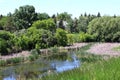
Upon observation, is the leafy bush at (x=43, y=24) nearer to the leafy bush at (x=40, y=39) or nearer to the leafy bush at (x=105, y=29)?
the leafy bush at (x=105, y=29)

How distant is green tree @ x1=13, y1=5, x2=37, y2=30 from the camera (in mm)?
79562

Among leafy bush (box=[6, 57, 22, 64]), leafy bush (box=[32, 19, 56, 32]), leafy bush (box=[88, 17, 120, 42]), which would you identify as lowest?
leafy bush (box=[88, 17, 120, 42])

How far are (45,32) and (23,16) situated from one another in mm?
29581

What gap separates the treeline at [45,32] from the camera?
46416 mm

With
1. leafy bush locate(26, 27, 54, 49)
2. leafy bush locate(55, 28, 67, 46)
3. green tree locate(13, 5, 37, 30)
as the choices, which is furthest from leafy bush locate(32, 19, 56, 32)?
green tree locate(13, 5, 37, 30)

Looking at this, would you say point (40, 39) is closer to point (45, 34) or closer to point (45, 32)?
point (45, 34)

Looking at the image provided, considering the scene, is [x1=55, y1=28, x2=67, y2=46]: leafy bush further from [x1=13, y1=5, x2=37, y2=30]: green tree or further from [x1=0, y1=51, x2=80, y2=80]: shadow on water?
[x1=0, y1=51, x2=80, y2=80]: shadow on water

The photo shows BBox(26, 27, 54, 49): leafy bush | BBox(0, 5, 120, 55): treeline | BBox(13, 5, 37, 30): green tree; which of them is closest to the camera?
BBox(0, 5, 120, 55): treeline

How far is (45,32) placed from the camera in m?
52.1

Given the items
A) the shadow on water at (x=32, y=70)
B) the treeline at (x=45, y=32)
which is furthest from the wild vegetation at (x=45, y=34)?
the shadow on water at (x=32, y=70)

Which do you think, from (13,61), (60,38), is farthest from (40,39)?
(13,61)

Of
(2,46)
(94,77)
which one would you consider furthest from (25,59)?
(94,77)

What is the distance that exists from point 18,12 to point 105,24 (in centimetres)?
2269

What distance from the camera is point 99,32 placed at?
6888 cm
